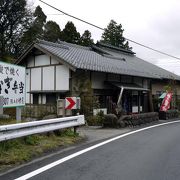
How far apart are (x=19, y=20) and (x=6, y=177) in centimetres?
4404

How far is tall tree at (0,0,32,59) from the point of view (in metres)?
46.3

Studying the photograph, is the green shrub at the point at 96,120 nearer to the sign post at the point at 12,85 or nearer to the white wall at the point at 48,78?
the white wall at the point at 48,78

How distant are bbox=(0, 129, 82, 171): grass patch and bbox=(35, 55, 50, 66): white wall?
37.0 ft

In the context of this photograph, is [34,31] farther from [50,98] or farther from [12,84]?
[12,84]

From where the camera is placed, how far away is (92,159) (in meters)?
8.36

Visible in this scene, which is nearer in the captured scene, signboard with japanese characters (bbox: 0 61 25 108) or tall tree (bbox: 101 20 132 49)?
signboard with japanese characters (bbox: 0 61 25 108)

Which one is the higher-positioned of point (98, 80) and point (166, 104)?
point (98, 80)

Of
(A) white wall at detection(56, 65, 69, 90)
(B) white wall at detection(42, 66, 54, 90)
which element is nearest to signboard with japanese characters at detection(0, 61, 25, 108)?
(A) white wall at detection(56, 65, 69, 90)

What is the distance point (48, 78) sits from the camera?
22.7 meters

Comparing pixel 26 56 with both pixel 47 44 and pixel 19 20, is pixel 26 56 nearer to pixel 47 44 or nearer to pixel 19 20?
pixel 47 44

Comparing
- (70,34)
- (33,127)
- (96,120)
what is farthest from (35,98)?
(70,34)

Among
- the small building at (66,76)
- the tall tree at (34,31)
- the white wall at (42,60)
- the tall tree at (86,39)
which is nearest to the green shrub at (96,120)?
the small building at (66,76)

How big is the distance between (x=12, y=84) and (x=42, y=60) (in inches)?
480

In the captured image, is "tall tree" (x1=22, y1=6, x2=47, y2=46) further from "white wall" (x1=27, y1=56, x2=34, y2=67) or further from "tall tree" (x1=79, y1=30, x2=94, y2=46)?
"white wall" (x1=27, y1=56, x2=34, y2=67)
